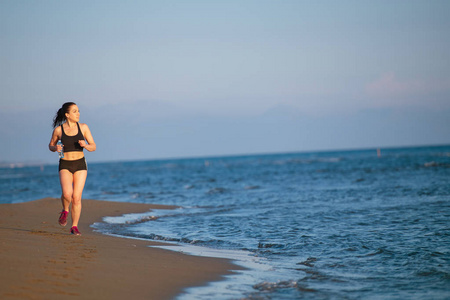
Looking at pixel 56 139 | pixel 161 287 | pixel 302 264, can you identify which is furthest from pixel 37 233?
pixel 302 264

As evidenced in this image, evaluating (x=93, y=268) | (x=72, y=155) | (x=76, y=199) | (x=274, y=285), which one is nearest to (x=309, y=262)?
(x=274, y=285)

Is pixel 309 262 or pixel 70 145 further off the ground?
pixel 70 145

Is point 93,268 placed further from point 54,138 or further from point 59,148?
point 54,138

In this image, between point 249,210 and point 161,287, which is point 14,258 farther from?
point 249,210

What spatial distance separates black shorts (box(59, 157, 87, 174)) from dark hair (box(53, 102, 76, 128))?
24.3 inches

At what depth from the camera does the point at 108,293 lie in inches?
167

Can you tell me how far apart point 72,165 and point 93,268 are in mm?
2183

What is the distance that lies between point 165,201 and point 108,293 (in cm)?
1300

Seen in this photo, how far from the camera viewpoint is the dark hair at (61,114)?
6.73 metres

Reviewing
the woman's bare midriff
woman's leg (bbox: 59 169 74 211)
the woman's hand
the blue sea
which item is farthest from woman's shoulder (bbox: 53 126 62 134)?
the blue sea

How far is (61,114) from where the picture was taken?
6.80m

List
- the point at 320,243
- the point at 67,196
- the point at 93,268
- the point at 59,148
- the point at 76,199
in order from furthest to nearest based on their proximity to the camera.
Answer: the point at 320,243, the point at 76,199, the point at 67,196, the point at 59,148, the point at 93,268

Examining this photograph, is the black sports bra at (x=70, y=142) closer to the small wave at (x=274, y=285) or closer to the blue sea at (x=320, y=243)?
the blue sea at (x=320, y=243)

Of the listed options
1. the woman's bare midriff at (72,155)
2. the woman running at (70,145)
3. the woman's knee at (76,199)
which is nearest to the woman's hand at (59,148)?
the woman running at (70,145)
